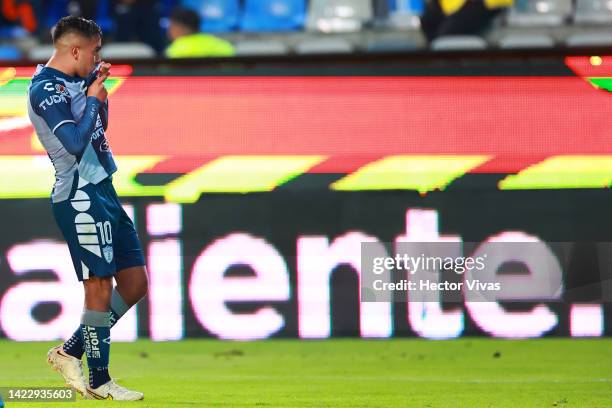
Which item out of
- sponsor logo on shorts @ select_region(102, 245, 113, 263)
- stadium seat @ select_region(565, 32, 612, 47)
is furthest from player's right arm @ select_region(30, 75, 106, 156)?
stadium seat @ select_region(565, 32, 612, 47)

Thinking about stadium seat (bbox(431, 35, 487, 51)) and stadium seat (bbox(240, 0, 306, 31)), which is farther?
stadium seat (bbox(240, 0, 306, 31))

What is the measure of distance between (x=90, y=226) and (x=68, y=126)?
49 centimetres

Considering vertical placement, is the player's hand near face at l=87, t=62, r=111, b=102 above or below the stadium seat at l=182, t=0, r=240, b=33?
above

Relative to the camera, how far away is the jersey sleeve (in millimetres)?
5664

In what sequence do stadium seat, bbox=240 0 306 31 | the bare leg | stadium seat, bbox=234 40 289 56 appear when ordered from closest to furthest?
the bare leg
stadium seat, bbox=234 40 289 56
stadium seat, bbox=240 0 306 31

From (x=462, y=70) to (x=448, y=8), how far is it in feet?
11.8

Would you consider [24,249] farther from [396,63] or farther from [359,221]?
[396,63]

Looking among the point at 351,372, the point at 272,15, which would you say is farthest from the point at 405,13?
the point at 351,372

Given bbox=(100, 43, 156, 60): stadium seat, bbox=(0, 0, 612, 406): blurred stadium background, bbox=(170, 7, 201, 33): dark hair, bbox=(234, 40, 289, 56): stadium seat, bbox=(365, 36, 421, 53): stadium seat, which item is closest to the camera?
bbox=(0, 0, 612, 406): blurred stadium background

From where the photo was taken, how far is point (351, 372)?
7418 mm

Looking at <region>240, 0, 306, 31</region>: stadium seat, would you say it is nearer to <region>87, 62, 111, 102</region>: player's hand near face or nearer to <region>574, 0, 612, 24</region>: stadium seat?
<region>574, 0, 612, 24</region>: stadium seat

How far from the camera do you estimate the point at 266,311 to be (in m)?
8.28

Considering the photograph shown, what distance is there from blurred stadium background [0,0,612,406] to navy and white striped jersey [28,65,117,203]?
8.02 feet

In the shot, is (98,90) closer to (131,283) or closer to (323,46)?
(131,283)
